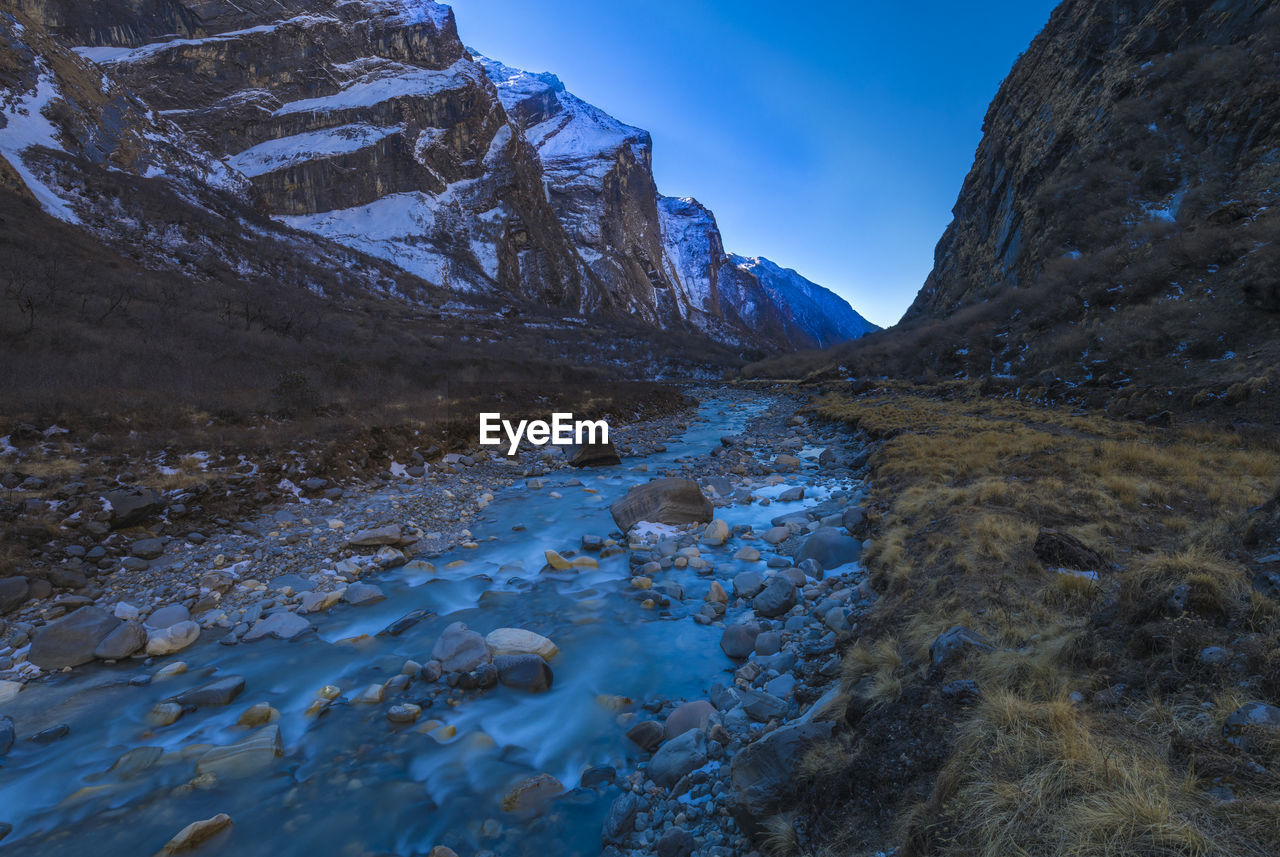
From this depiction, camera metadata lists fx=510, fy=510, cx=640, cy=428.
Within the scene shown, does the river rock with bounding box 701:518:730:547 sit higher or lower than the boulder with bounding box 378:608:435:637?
higher

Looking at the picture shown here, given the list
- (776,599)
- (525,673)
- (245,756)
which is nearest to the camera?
(245,756)

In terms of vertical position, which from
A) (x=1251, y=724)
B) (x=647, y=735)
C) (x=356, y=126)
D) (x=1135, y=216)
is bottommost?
(x=647, y=735)

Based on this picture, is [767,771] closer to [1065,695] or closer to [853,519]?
[1065,695]

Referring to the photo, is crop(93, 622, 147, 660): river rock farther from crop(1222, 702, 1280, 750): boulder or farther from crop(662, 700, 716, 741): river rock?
crop(1222, 702, 1280, 750): boulder

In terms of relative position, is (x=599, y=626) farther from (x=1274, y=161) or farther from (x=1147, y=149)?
(x=1147, y=149)

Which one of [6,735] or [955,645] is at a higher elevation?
[955,645]

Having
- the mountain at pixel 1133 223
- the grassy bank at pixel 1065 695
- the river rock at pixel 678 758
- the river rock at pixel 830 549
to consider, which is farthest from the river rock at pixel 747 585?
the mountain at pixel 1133 223

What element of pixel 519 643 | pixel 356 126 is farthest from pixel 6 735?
pixel 356 126

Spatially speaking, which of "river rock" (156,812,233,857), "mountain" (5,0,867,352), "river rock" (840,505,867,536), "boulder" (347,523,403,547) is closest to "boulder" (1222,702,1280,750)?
"river rock" (156,812,233,857)
